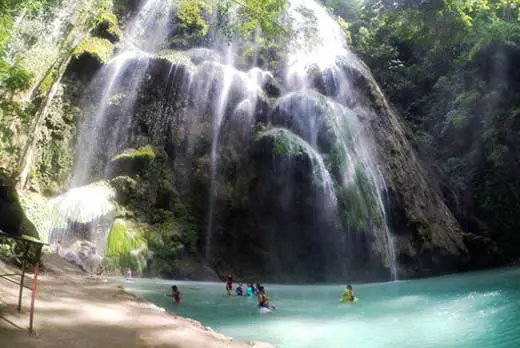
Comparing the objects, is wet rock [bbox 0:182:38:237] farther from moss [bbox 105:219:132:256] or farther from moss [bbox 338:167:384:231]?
moss [bbox 338:167:384:231]

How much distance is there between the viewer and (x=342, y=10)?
40.9 meters

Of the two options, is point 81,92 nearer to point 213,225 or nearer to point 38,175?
point 38,175

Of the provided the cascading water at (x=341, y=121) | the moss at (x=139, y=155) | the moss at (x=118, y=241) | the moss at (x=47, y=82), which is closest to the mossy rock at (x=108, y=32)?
the moss at (x=139, y=155)

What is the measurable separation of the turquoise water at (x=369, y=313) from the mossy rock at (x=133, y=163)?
4935mm

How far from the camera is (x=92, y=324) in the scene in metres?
7.75

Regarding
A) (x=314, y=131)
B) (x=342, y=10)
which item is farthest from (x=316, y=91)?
(x=342, y=10)

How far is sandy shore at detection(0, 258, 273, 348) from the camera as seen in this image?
253 inches

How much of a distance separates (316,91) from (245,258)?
8.99m

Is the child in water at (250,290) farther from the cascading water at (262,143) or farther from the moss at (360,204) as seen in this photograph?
the moss at (360,204)

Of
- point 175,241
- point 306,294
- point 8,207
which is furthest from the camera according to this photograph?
point 175,241

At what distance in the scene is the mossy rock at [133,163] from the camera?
19.3 m

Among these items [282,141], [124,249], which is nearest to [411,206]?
[282,141]

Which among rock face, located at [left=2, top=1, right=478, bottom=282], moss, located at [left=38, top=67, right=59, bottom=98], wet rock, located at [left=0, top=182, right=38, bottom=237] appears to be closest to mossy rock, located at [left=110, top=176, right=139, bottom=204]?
rock face, located at [left=2, top=1, right=478, bottom=282]

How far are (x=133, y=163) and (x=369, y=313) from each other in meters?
11.4
